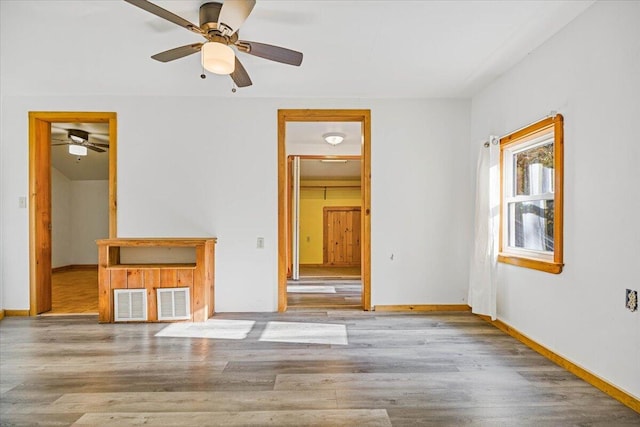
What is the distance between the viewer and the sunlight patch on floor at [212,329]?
125 inches

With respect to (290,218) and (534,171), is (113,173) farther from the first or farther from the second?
(534,171)

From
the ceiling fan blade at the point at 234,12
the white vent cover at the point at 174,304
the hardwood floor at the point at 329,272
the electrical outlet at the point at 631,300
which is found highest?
the ceiling fan blade at the point at 234,12

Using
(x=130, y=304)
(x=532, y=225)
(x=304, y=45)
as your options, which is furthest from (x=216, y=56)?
(x=532, y=225)

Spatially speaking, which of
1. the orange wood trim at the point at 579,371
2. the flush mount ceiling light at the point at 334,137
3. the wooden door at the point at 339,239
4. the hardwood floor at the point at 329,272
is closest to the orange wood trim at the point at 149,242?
the flush mount ceiling light at the point at 334,137

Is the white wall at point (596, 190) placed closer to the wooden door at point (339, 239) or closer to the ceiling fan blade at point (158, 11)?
the ceiling fan blade at point (158, 11)

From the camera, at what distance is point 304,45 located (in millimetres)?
2809

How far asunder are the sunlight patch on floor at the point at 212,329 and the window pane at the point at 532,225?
2.69 m

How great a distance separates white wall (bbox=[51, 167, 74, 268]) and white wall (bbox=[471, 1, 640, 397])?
7.98 meters

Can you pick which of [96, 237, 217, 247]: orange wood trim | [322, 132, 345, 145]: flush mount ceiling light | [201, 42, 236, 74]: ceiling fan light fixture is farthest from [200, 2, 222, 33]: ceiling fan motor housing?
[322, 132, 345, 145]: flush mount ceiling light

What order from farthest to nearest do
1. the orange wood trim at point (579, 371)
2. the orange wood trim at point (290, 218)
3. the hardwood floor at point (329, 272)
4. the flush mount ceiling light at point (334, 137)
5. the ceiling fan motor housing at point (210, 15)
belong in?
the hardwood floor at point (329, 272) < the orange wood trim at point (290, 218) < the flush mount ceiling light at point (334, 137) < the ceiling fan motor housing at point (210, 15) < the orange wood trim at point (579, 371)

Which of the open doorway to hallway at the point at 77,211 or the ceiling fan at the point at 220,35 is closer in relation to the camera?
the ceiling fan at the point at 220,35

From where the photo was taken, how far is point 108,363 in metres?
2.59

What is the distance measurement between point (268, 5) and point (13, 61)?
8.17 feet

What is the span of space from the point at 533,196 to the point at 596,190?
2.56 feet
